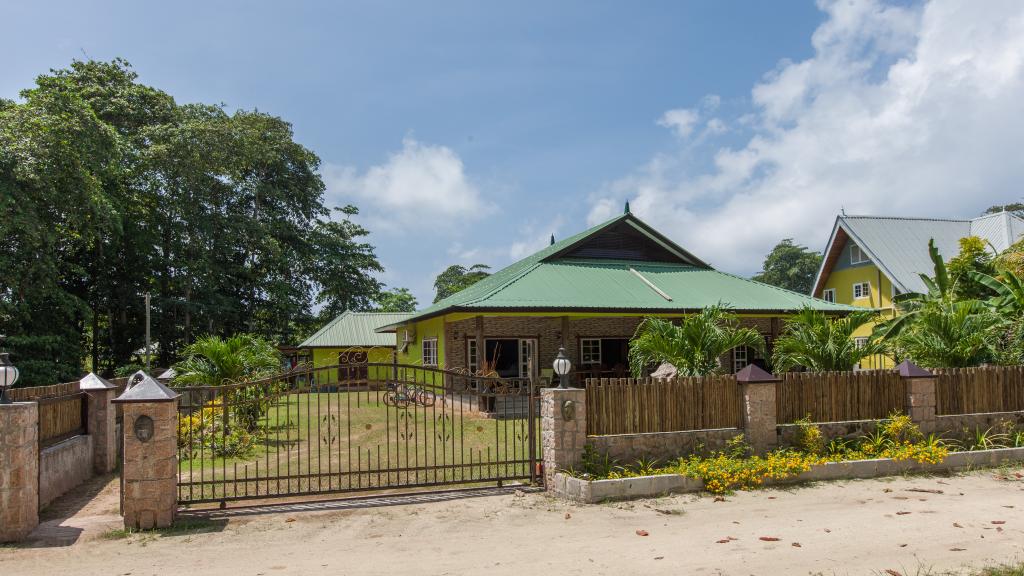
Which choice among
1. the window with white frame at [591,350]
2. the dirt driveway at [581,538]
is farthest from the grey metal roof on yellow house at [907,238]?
the dirt driveway at [581,538]

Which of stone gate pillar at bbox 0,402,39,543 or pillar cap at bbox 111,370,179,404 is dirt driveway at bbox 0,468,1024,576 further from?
pillar cap at bbox 111,370,179,404

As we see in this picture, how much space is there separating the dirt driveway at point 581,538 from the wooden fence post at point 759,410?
95 centimetres

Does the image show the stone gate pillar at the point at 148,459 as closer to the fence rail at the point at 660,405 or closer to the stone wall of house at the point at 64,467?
the stone wall of house at the point at 64,467

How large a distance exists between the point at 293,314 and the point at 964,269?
35779 millimetres

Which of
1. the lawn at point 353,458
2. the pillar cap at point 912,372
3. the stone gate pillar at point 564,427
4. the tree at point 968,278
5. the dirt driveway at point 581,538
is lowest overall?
the dirt driveway at point 581,538

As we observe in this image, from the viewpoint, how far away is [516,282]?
64.5ft

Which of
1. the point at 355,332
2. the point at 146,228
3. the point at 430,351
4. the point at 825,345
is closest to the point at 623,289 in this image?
the point at 430,351

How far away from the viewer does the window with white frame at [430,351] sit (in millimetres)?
23217

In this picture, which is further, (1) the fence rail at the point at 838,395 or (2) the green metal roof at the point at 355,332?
(2) the green metal roof at the point at 355,332

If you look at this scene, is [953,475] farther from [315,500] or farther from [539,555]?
[315,500]

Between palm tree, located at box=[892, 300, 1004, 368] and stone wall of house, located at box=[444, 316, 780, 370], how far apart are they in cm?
599

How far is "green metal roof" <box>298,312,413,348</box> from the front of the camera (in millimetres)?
32938

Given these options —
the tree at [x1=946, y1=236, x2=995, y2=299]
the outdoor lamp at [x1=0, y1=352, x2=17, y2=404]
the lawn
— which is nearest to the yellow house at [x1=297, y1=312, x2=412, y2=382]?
the lawn

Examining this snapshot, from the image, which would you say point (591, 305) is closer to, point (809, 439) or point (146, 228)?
point (809, 439)
